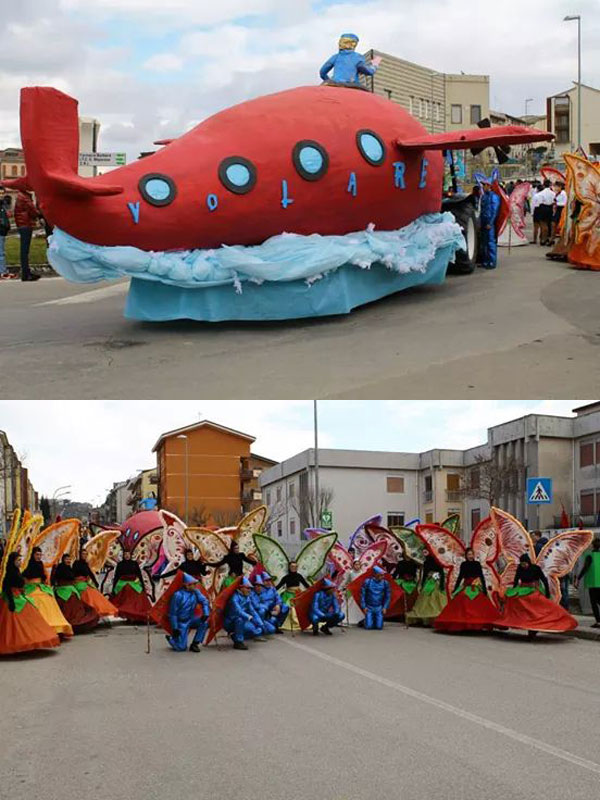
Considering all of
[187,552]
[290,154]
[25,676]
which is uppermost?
[290,154]

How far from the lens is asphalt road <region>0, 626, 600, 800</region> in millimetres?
5199

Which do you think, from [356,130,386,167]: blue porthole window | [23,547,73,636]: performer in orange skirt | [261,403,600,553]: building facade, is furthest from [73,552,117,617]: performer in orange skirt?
[261,403,600,553]: building facade

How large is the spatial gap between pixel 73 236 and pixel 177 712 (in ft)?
23.5

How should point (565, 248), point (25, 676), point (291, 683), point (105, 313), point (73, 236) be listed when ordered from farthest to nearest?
point (565, 248), point (105, 313), point (73, 236), point (25, 676), point (291, 683)

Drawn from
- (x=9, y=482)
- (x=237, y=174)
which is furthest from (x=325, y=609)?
(x=9, y=482)

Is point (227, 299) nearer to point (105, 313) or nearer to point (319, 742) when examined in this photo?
point (105, 313)

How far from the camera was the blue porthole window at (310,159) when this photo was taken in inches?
538

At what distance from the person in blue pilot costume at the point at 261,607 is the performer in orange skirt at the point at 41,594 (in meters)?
2.51

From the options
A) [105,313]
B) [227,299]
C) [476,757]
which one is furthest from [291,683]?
[105,313]

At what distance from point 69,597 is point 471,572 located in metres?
5.79

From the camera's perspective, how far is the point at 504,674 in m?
9.24

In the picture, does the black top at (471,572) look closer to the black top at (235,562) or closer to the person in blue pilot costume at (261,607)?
the person in blue pilot costume at (261,607)

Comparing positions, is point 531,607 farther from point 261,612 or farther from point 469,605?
point 261,612

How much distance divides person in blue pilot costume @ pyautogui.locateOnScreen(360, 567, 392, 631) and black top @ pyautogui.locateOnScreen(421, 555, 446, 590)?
65 cm
